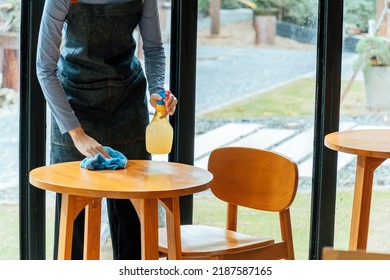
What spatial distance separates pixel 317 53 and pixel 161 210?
1.07m

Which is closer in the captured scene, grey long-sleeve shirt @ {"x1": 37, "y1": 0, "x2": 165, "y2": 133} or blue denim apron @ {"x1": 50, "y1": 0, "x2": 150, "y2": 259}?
grey long-sleeve shirt @ {"x1": 37, "y1": 0, "x2": 165, "y2": 133}

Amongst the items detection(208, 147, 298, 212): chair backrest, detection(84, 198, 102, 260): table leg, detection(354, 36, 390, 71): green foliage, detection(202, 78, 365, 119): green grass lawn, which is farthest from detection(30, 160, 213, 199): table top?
detection(354, 36, 390, 71): green foliage

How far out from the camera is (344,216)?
375 centimetres

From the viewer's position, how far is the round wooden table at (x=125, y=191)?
225 centimetres

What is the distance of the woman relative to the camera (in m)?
2.73

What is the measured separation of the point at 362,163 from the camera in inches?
118

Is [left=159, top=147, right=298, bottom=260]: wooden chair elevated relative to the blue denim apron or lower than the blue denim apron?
lower

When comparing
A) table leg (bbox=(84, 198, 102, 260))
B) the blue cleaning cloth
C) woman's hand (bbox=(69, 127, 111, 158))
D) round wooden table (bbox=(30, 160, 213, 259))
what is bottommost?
table leg (bbox=(84, 198, 102, 260))

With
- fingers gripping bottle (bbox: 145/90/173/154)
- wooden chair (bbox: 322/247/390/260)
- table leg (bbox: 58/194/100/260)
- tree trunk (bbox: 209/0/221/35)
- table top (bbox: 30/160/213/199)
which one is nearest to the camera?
wooden chair (bbox: 322/247/390/260)

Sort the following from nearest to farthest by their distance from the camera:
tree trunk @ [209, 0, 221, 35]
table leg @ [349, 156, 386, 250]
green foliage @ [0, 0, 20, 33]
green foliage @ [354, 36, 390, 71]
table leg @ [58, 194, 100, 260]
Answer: table leg @ [58, 194, 100, 260]
table leg @ [349, 156, 386, 250]
green foliage @ [0, 0, 20, 33]
tree trunk @ [209, 0, 221, 35]
green foliage @ [354, 36, 390, 71]

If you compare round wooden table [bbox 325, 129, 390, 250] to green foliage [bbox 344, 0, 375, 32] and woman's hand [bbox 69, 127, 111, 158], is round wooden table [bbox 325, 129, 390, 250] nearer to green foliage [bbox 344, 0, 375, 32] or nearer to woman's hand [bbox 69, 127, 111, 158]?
green foliage [bbox 344, 0, 375, 32]
